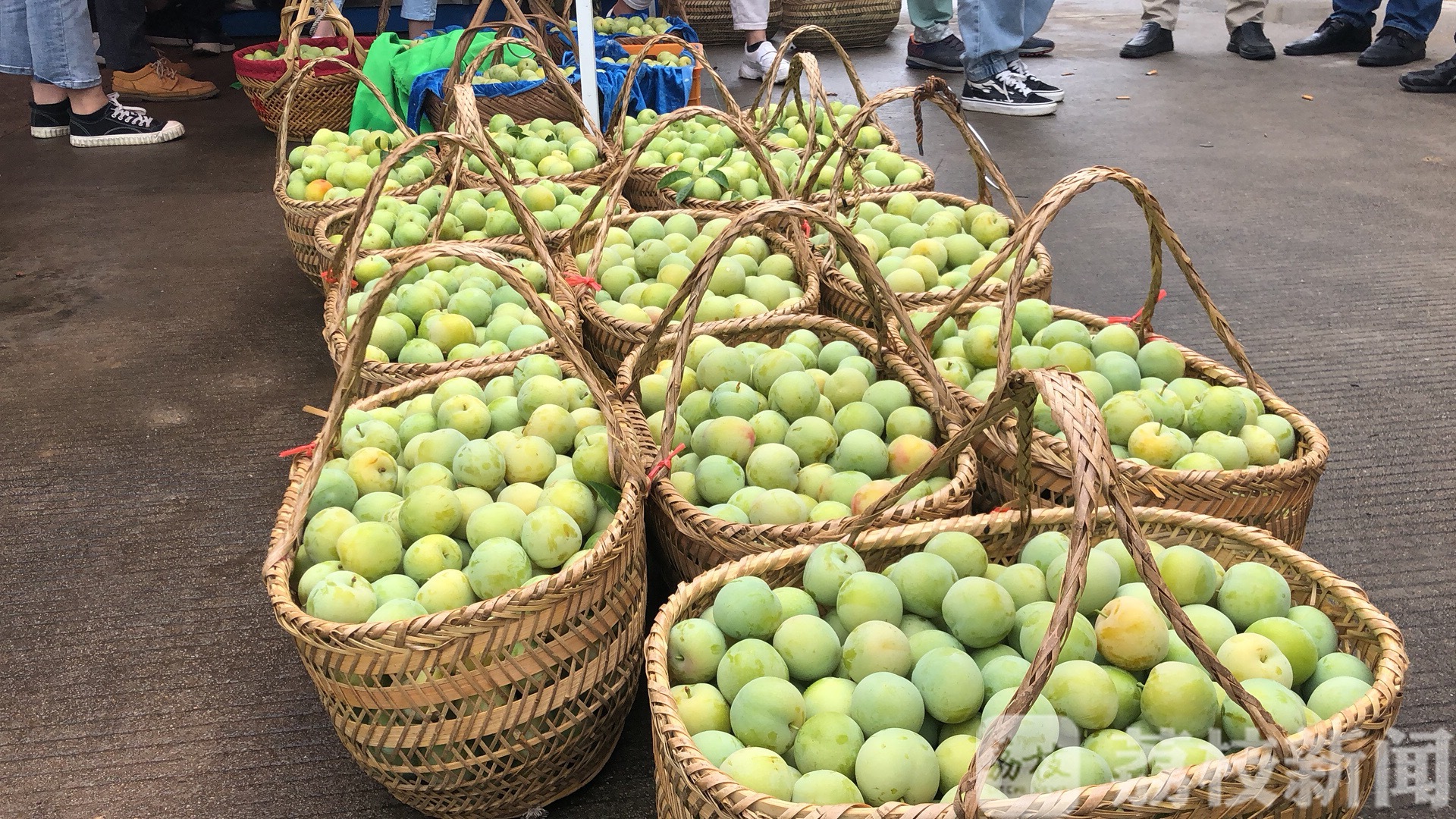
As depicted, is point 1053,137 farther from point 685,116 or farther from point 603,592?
point 603,592

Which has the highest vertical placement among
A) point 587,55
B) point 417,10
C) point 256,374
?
point 587,55

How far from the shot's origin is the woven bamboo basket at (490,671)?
1.14 meters

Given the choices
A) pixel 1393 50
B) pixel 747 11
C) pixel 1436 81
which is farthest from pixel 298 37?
pixel 1393 50

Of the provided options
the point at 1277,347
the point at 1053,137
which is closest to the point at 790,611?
the point at 1277,347

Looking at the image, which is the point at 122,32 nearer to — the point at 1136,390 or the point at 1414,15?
the point at 1136,390

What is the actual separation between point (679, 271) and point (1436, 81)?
15.5 feet

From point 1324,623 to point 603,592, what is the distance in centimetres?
86

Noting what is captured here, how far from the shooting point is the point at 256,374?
264 cm

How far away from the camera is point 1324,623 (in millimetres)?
1146

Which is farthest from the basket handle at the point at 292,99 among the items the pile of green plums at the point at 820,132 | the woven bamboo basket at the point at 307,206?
the pile of green plums at the point at 820,132

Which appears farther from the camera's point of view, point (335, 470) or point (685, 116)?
point (685, 116)

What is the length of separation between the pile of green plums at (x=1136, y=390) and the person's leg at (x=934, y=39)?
410 cm

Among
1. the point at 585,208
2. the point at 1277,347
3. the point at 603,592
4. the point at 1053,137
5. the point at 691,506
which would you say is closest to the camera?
the point at 603,592

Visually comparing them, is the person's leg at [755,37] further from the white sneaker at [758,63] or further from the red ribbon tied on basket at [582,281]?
the red ribbon tied on basket at [582,281]
